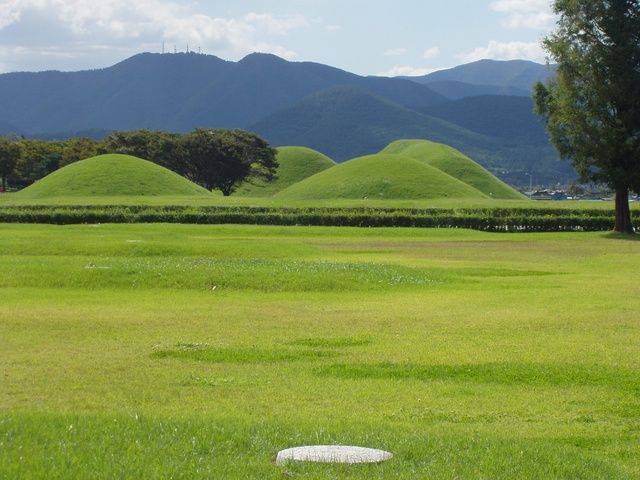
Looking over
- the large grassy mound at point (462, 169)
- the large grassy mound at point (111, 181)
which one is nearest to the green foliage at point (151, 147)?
the large grassy mound at point (111, 181)

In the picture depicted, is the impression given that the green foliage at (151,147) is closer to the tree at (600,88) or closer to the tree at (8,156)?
the tree at (8,156)

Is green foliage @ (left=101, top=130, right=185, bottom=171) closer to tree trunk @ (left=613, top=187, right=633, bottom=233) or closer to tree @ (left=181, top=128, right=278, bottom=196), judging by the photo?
tree @ (left=181, top=128, right=278, bottom=196)

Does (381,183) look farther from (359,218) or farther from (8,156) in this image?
(8,156)

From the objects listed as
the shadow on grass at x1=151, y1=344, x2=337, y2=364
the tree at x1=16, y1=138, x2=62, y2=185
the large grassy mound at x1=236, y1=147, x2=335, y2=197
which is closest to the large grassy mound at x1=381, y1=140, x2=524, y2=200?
the large grassy mound at x1=236, y1=147, x2=335, y2=197

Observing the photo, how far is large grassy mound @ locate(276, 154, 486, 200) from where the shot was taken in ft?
355

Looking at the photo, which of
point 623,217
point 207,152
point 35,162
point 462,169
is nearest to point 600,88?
point 623,217

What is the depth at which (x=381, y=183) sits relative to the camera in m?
111

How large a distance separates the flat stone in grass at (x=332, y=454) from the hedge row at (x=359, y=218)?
64777mm

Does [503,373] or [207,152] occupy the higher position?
[207,152]

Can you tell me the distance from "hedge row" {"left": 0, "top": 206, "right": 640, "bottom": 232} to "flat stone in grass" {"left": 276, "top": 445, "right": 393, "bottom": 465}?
64.8m

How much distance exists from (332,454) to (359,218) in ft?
214

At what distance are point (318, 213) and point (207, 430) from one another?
218ft

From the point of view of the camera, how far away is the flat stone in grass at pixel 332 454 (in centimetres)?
930

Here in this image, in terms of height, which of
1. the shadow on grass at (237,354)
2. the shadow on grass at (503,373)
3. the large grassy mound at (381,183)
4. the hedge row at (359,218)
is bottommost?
the shadow on grass at (503,373)
